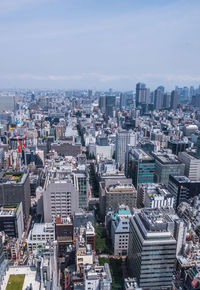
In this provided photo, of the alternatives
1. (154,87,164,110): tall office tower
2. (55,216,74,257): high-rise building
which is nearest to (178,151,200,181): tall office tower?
(55,216,74,257): high-rise building

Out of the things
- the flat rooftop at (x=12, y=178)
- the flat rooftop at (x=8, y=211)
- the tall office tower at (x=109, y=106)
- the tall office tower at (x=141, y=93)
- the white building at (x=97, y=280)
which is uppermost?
the tall office tower at (x=141, y=93)

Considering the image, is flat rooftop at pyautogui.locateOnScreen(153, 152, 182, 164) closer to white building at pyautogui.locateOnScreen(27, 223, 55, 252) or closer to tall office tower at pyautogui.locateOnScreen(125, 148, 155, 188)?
tall office tower at pyautogui.locateOnScreen(125, 148, 155, 188)

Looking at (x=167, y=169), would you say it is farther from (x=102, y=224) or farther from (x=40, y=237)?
(x=40, y=237)

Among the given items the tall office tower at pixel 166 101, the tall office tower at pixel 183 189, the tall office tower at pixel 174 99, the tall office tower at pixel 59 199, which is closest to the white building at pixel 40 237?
the tall office tower at pixel 59 199

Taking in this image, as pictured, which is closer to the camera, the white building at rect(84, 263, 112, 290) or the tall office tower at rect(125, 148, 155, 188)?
the white building at rect(84, 263, 112, 290)

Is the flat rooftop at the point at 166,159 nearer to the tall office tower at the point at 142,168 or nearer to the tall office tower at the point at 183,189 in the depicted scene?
the tall office tower at the point at 142,168

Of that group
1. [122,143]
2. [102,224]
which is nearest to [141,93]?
[122,143]
